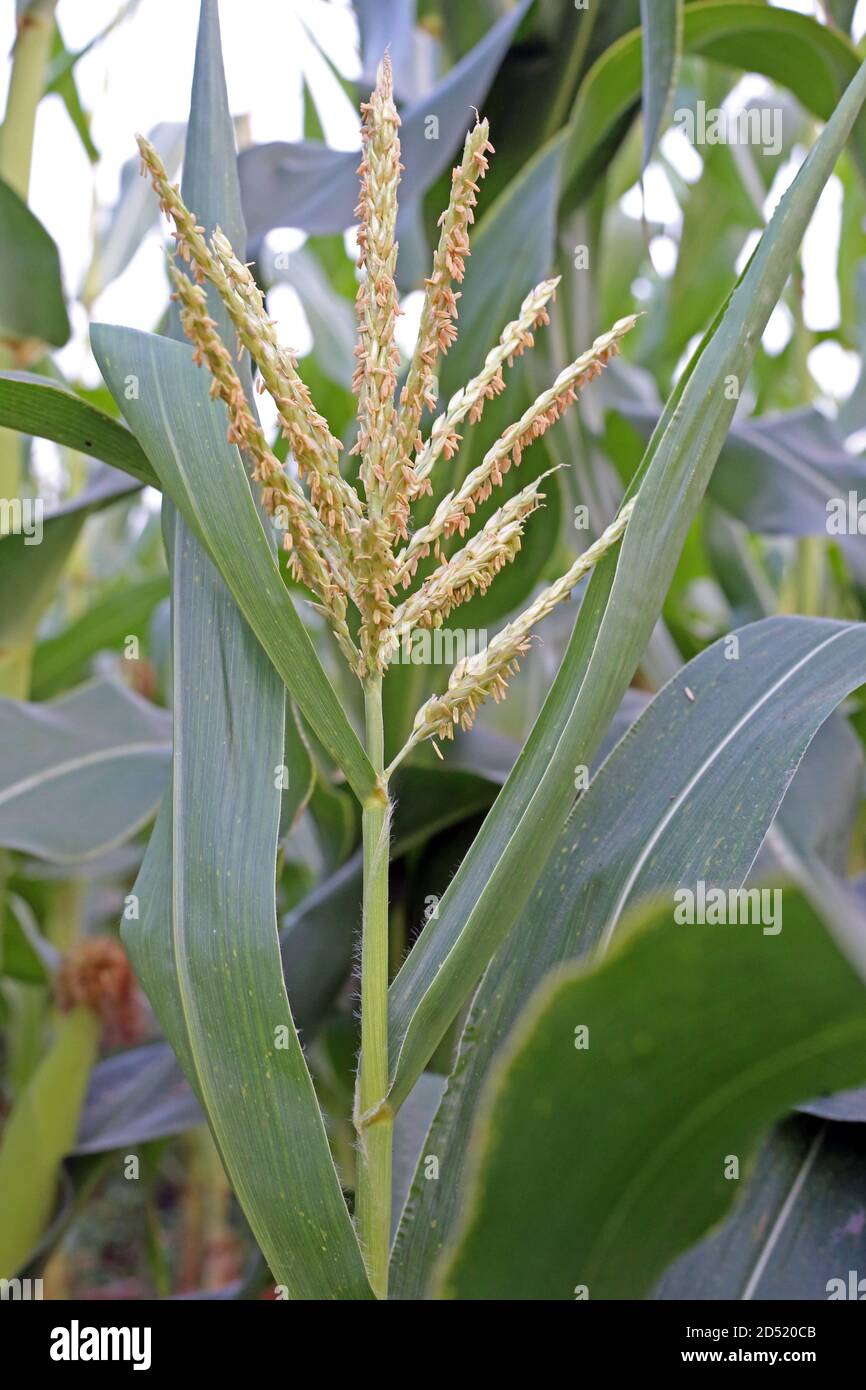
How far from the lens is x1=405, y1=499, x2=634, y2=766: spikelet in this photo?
1.71 ft

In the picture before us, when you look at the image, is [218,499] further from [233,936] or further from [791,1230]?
[791,1230]

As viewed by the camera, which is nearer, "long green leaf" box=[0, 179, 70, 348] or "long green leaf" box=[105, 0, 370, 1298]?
"long green leaf" box=[105, 0, 370, 1298]

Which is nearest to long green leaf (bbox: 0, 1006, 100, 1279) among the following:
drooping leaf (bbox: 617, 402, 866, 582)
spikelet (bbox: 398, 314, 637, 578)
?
spikelet (bbox: 398, 314, 637, 578)

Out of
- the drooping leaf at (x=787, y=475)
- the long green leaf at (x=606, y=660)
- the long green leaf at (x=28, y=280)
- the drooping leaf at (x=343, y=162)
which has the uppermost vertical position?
the drooping leaf at (x=343, y=162)

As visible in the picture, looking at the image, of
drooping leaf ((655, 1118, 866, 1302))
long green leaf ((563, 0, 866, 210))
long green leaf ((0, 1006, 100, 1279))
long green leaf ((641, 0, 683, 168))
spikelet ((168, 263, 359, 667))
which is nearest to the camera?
spikelet ((168, 263, 359, 667))

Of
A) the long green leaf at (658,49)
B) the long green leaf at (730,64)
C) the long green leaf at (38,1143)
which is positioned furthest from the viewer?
the long green leaf at (38,1143)

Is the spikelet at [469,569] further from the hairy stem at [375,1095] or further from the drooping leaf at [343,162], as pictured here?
the drooping leaf at [343,162]

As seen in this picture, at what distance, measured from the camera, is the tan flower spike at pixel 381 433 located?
1.61 ft

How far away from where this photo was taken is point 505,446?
542mm

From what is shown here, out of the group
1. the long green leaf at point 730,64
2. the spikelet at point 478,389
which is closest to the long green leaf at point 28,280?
the long green leaf at point 730,64

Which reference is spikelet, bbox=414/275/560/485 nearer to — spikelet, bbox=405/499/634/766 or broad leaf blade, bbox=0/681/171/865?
spikelet, bbox=405/499/634/766
